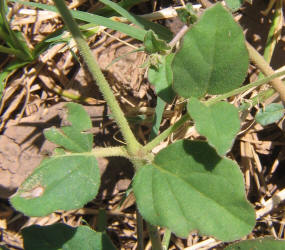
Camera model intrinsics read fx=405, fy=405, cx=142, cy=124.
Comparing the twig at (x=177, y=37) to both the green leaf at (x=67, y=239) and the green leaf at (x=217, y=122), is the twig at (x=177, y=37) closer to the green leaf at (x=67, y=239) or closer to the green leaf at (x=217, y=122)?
the green leaf at (x=217, y=122)

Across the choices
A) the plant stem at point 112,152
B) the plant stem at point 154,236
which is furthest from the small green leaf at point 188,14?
the plant stem at point 154,236

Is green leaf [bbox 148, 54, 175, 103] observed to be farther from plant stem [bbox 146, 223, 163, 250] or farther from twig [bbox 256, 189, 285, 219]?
twig [bbox 256, 189, 285, 219]

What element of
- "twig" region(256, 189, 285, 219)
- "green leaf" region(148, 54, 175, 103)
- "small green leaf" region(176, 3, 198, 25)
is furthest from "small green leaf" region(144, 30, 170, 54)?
"twig" region(256, 189, 285, 219)

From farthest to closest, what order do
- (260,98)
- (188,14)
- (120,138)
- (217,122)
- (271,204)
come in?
(120,138), (271,204), (260,98), (188,14), (217,122)

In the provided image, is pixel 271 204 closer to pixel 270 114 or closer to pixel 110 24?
pixel 270 114

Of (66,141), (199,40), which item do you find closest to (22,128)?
(66,141)

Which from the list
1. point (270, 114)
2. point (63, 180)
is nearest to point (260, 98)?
point (270, 114)

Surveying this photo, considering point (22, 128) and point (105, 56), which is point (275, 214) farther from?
point (22, 128)

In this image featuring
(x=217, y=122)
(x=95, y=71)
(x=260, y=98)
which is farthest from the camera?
(x=260, y=98)
